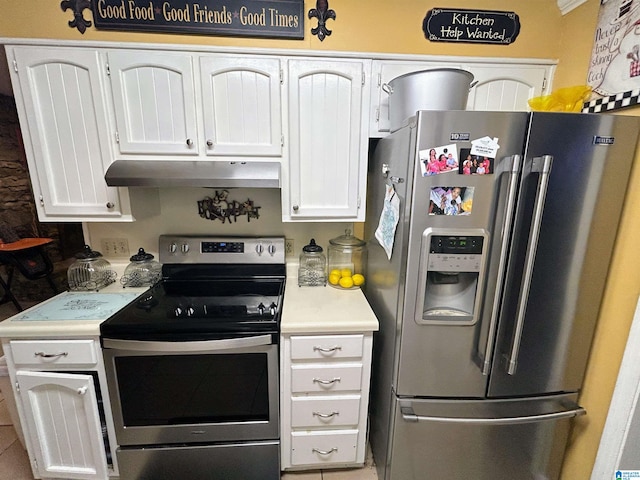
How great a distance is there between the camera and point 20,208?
329 centimetres

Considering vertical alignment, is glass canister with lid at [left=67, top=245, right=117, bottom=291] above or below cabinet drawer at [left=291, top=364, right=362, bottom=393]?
above

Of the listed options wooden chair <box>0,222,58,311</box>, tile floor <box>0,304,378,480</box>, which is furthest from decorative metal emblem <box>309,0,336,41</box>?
wooden chair <box>0,222,58,311</box>

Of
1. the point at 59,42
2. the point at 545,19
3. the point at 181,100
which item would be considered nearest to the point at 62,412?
the point at 181,100

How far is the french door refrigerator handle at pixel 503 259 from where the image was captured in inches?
38.6

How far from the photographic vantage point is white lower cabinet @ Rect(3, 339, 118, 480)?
123cm

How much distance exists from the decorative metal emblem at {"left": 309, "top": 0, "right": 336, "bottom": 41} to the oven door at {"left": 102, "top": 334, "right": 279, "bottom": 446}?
162 centimetres

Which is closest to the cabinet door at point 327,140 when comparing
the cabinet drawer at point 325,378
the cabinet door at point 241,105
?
the cabinet door at point 241,105

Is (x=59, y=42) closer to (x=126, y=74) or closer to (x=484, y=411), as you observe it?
(x=126, y=74)

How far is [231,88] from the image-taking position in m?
1.38

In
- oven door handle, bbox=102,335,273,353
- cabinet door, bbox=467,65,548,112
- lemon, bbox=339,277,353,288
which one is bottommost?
oven door handle, bbox=102,335,273,353

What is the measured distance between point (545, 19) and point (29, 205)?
5.17 m

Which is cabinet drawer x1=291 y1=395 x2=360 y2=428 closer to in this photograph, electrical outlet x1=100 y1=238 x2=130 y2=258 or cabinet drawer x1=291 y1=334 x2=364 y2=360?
cabinet drawer x1=291 y1=334 x2=364 y2=360

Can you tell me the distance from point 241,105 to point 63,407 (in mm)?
1670

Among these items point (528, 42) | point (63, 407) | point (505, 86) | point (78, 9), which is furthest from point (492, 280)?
point (78, 9)
